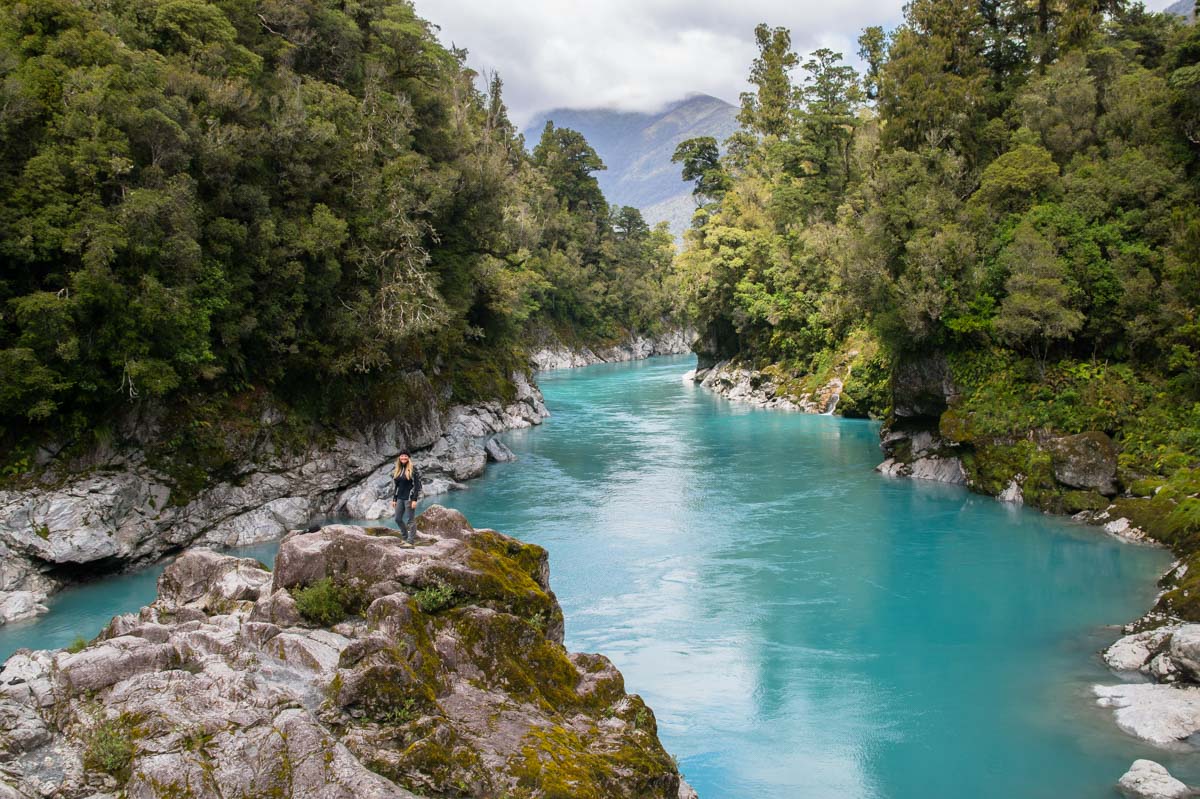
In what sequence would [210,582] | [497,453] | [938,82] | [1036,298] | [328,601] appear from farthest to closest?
[497,453] → [938,82] → [1036,298] → [210,582] → [328,601]

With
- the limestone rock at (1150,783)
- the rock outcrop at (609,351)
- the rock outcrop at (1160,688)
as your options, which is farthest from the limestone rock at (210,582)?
the rock outcrop at (609,351)

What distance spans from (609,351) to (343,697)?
93.2 m

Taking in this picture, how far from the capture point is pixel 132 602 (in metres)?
18.7

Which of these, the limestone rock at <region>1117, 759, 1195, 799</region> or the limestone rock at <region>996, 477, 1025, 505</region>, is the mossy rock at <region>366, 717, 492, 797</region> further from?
the limestone rock at <region>996, 477, 1025, 505</region>

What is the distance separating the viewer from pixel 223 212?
2322cm

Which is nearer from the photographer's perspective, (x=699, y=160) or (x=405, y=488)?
(x=405, y=488)

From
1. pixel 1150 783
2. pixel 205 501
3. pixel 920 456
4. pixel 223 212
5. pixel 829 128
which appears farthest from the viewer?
pixel 829 128

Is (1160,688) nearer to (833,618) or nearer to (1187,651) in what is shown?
(1187,651)

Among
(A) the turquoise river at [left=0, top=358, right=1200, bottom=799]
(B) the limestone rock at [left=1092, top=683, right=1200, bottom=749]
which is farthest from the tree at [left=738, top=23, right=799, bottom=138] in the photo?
(B) the limestone rock at [left=1092, top=683, right=1200, bottom=749]

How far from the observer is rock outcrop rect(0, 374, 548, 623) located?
1862 centimetres

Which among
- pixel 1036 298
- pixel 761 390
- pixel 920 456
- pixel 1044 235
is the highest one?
pixel 1044 235

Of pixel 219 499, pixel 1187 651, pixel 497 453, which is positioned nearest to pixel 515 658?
pixel 1187 651

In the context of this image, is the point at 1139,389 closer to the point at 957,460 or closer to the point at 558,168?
the point at 957,460

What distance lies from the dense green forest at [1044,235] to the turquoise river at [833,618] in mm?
3220
